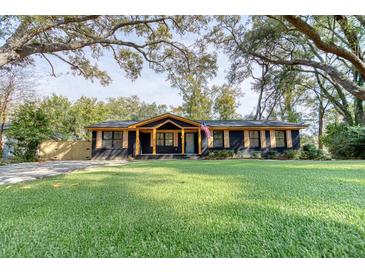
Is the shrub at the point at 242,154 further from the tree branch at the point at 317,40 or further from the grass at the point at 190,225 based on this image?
the grass at the point at 190,225

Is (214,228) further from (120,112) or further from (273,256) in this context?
(120,112)

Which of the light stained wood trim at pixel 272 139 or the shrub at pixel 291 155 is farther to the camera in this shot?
the light stained wood trim at pixel 272 139

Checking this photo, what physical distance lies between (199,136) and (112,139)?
6828mm

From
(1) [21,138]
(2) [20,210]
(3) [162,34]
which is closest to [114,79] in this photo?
(3) [162,34]

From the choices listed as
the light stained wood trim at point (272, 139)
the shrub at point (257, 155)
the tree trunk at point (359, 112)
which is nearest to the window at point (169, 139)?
the shrub at point (257, 155)

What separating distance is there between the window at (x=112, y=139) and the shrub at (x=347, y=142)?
49.7ft

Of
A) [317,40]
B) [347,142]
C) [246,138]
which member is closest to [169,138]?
[246,138]

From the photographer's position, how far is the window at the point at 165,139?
15.2 meters

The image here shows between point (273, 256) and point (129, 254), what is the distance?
3.03 ft

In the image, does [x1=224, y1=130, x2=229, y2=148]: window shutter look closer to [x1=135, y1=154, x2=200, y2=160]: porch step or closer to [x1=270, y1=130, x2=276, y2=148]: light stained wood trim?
[x1=135, y1=154, x2=200, y2=160]: porch step

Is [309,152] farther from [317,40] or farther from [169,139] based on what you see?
[169,139]

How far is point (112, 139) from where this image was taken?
45.9 feet
